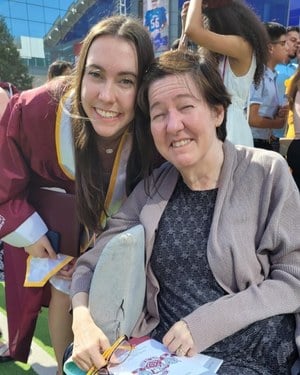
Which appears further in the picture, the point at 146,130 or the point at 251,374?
the point at 146,130

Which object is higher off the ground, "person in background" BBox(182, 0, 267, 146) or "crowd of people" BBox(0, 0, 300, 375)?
"person in background" BBox(182, 0, 267, 146)

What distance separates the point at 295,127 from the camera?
2199mm

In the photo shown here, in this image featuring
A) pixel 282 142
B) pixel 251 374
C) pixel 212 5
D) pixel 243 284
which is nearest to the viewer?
pixel 251 374

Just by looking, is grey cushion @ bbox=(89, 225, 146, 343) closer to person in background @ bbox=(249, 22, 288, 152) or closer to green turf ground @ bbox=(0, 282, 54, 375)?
green turf ground @ bbox=(0, 282, 54, 375)

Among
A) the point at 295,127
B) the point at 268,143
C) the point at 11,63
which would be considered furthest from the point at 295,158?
the point at 11,63

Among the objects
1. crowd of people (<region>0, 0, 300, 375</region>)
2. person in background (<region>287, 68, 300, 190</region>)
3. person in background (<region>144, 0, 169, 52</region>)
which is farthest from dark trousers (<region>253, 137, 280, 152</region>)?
person in background (<region>144, 0, 169, 52</region>)

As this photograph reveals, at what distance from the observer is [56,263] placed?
1.73 m

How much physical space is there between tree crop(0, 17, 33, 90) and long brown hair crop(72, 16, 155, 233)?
2100 centimetres

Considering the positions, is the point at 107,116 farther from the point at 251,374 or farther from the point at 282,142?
the point at 282,142

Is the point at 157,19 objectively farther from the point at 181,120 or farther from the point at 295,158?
the point at 181,120

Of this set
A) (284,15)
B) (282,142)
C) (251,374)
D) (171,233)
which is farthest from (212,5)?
(284,15)

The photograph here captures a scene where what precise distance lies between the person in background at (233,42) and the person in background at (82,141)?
502 millimetres

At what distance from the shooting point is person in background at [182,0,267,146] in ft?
6.15

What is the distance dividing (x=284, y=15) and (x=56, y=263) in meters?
10.7
